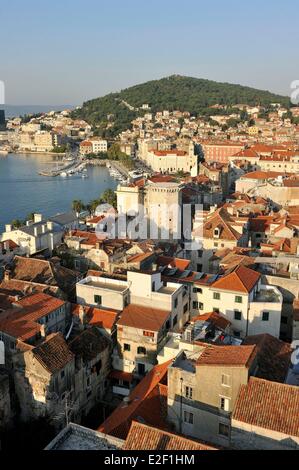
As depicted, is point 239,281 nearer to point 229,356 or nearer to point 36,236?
point 229,356

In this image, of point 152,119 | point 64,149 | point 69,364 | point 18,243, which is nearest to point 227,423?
point 69,364

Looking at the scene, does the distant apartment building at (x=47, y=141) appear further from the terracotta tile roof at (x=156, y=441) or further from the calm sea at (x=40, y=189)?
the terracotta tile roof at (x=156, y=441)

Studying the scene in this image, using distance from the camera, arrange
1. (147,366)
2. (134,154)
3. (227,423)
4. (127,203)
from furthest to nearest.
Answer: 1. (134,154)
2. (127,203)
3. (147,366)
4. (227,423)

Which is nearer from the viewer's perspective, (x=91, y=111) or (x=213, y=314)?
(x=213, y=314)

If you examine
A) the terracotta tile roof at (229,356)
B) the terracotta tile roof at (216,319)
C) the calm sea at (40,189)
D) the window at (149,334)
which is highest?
the terracotta tile roof at (229,356)

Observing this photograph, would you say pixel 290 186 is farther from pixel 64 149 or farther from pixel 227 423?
pixel 64 149

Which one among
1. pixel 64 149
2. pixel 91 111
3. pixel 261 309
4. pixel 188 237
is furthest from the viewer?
pixel 91 111

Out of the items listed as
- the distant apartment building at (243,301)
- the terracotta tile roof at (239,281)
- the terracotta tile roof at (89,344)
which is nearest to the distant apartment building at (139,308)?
the terracotta tile roof at (89,344)
